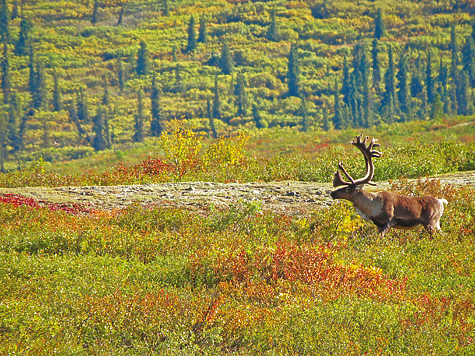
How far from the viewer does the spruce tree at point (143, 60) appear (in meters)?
160

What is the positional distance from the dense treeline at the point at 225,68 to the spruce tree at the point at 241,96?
0.26 m

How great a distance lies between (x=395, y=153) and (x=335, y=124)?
347ft

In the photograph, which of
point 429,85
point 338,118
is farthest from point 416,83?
point 338,118

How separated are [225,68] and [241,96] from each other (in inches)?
978

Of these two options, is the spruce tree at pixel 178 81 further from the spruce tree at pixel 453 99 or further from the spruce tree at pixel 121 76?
the spruce tree at pixel 453 99

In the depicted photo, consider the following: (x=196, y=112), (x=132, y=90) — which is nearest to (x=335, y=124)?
(x=196, y=112)

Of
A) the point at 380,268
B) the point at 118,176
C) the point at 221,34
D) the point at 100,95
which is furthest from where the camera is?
the point at 221,34

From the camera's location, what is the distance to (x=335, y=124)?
417 feet

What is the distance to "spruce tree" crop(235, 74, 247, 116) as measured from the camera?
451 ft

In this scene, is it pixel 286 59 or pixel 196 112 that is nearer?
pixel 196 112

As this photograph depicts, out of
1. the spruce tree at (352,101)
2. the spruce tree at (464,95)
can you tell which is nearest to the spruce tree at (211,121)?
the spruce tree at (352,101)

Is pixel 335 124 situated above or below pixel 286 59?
below

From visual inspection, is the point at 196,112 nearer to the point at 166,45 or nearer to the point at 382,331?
the point at 166,45

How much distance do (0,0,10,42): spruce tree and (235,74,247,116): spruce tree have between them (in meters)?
84.3
